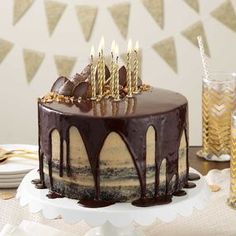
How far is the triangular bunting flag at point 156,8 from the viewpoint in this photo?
3.46m

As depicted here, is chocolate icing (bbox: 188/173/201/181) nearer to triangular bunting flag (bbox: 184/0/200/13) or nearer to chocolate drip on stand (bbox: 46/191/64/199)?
chocolate drip on stand (bbox: 46/191/64/199)

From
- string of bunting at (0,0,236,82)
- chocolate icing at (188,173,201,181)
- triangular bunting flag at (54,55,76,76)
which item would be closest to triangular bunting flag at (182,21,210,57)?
string of bunting at (0,0,236,82)

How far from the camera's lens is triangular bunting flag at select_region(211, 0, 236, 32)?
11.4ft

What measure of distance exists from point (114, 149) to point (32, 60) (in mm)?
2317

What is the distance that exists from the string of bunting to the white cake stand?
2169 millimetres

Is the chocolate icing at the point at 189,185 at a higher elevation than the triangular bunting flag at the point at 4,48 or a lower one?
lower

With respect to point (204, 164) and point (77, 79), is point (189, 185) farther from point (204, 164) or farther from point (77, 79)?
point (204, 164)

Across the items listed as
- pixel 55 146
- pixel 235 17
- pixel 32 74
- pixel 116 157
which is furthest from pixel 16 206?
pixel 235 17

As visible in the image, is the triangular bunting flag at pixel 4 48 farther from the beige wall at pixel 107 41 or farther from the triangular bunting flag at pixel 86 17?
the triangular bunting flag at pixel 86 17

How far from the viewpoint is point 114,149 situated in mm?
1279

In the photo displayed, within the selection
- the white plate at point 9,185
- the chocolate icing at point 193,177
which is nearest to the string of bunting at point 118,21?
the white plate at point 9,185

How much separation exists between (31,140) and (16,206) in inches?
79.0

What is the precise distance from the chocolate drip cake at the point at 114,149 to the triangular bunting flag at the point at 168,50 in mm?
2131

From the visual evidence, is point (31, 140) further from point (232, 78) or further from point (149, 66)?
point (232, 78)
